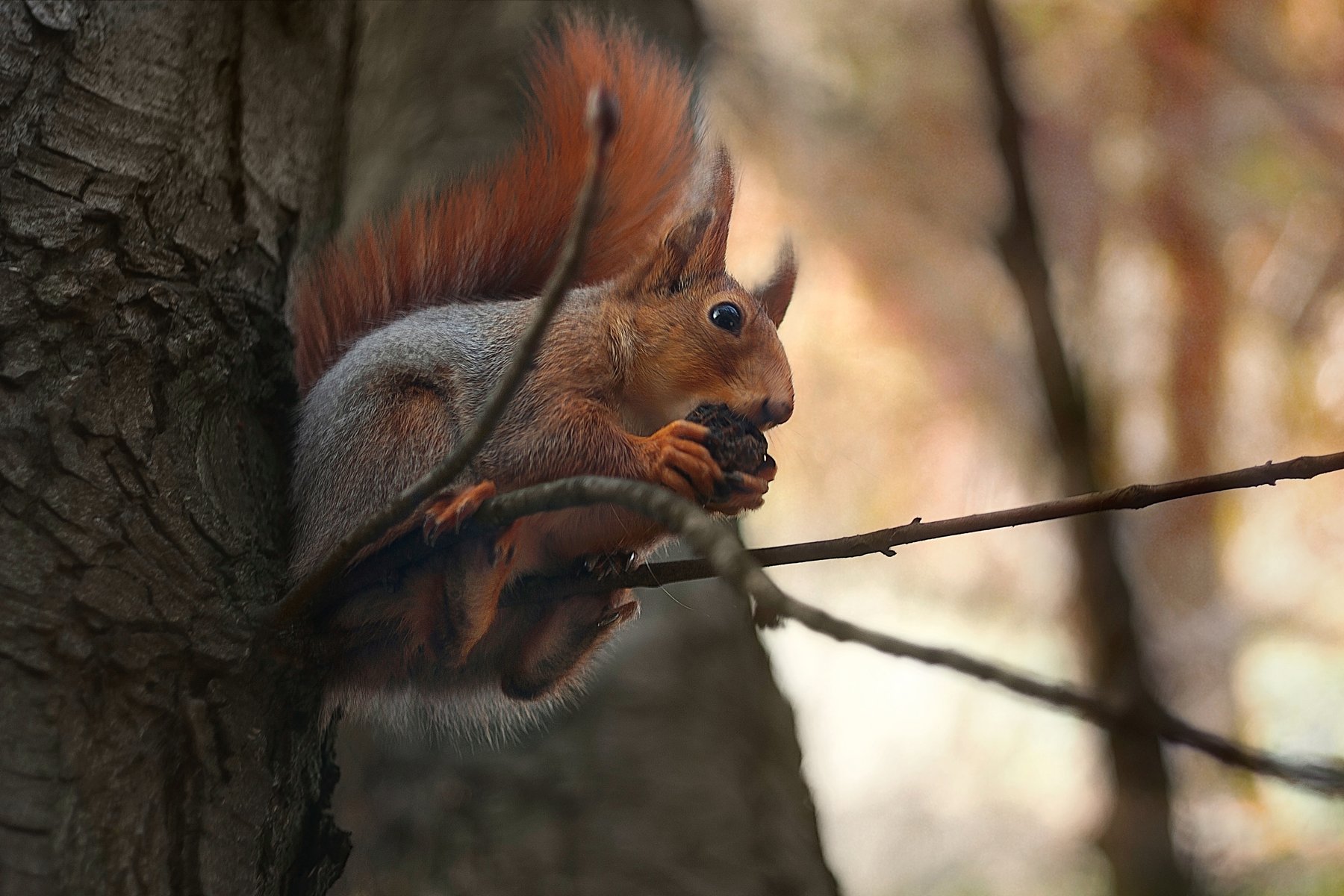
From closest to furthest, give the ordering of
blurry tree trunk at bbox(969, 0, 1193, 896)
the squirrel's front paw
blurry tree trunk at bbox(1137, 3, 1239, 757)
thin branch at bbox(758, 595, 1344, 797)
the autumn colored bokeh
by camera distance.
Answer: thin branch at bbox(758, 595, 1344, 797) < the squirrel's front paw < blurry tree trunk at bbox(969, 0, 1193, 896) < the autumn colored bokeh < blurry tree trunk at bbox(1137, 3, 1239, 757)

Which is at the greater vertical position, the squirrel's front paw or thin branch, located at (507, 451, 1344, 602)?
the squirrel's front paw

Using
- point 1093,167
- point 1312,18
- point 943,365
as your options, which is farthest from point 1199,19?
point 943,365

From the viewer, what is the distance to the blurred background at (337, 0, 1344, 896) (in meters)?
1.57

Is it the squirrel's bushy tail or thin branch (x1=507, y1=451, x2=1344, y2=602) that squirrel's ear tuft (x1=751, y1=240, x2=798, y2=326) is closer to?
the squirrel's bushy tail

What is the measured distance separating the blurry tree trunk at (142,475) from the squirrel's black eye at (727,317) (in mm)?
419

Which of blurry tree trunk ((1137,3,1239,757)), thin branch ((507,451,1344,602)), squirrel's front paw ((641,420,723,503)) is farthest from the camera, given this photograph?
blurry tree trunk ((1137,3,1239,757))

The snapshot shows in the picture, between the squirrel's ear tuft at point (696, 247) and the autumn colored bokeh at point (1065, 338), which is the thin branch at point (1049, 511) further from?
the autumn colored bokeh at point (1065, 338)

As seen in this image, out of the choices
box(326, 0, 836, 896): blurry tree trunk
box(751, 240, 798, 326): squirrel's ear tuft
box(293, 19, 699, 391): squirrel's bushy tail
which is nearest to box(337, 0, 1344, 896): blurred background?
box(326, 0, 836, 896): blurry tree trunk

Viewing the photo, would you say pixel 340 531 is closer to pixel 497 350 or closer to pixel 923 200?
pixel 497 350

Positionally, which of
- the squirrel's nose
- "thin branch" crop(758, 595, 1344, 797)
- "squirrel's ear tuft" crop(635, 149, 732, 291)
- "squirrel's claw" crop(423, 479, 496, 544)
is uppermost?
"squirrel's ear tuft" crop(635, 149, 732, 291)

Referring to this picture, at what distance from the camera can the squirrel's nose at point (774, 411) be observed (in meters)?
1.02

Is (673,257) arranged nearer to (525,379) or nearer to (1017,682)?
(525,379)

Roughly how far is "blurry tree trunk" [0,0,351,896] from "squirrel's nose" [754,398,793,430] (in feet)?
1.47

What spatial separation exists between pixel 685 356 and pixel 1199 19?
1825 millimetres
